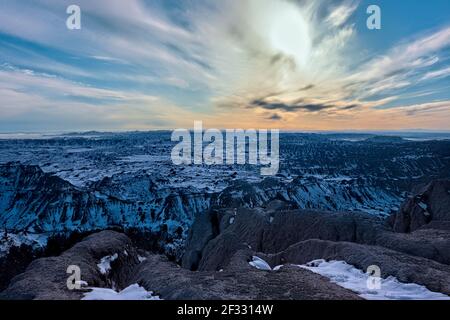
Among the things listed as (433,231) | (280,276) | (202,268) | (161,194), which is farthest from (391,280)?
(161,194)

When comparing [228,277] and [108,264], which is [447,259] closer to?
[228,277]

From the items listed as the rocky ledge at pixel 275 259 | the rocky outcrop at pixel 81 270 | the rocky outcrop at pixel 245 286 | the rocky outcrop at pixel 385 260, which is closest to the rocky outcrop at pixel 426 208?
the rocky ledge at pixel 275 259

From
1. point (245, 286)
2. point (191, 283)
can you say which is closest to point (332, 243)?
point (245, 286)

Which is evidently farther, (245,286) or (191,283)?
(191,283)

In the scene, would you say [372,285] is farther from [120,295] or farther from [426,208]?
[426,208]

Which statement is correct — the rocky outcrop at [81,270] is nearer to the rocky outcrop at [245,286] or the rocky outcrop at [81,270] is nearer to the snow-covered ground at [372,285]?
the rocky outcrop at [245,286]

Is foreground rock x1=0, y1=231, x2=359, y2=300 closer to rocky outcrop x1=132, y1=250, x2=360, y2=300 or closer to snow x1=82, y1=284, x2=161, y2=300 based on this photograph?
rocky outcrop x1=132, y1=250, x2=360, y2=300

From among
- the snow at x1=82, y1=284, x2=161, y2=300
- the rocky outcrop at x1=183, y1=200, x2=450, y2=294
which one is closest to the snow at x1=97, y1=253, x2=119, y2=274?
the snow at x1=82, y1=284, x2=161, y2=300
